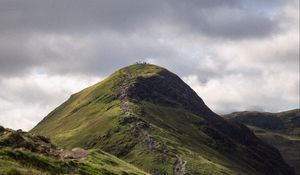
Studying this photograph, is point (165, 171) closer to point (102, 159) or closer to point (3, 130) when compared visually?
point (102, 159)

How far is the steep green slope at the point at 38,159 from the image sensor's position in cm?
5334

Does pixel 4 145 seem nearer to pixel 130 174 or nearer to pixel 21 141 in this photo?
pixel 21 141

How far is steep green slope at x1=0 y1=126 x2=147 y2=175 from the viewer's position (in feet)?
175

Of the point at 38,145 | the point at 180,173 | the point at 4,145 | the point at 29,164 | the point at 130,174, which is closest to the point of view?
the point at 29,164

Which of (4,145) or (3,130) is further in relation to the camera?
(3,130)

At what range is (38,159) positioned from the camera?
195 ft

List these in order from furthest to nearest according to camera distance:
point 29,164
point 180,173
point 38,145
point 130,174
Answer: point 180,173
point 130,174
point 38,145
point 29,164

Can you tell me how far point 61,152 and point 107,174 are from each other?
8281 millimetres

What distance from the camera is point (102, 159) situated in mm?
83500

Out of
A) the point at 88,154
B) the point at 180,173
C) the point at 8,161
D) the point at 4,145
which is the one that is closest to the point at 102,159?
the point at 88,154

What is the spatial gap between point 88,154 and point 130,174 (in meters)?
7.84

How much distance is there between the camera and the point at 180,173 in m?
198

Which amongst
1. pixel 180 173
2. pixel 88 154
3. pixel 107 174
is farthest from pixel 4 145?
pixel 180 173

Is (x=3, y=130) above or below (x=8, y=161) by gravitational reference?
above
